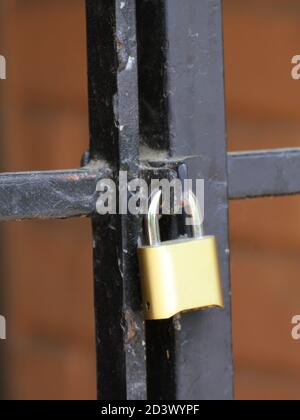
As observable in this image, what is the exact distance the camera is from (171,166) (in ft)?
2.18

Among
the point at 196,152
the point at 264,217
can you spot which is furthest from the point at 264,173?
the point at 264,217

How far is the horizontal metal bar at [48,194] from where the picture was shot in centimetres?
63

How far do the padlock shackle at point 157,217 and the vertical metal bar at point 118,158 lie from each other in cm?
1

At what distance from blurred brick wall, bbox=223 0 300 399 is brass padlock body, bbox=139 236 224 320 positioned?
3.46 ft

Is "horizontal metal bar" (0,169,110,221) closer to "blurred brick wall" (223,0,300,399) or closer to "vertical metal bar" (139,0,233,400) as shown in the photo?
"vertical metal bar" (139,0,233,400)

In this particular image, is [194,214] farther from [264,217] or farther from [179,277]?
[264,217]

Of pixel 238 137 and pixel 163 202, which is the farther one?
pixel 238 137

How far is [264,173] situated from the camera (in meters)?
0.72

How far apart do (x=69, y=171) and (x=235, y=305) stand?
3.73 feet

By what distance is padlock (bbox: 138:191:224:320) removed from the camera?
0.63 metres

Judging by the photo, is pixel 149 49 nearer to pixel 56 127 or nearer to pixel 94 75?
pixel 94 75

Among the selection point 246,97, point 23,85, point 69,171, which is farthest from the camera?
point 23,85

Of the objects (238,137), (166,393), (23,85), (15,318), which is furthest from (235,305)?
(166,393)

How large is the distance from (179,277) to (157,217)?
0.15 ft
